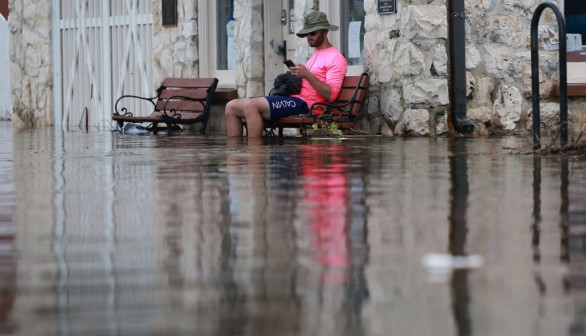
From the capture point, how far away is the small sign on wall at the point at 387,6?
1336cm

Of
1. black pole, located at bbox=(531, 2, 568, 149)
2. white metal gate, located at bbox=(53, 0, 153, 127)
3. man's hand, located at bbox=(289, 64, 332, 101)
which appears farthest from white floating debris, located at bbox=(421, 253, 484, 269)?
white metal gate, located at bbox=(53, 0, 153, 127)

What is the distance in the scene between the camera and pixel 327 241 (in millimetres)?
3973

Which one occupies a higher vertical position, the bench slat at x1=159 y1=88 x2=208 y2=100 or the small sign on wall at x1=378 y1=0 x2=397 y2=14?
the small sign on wall at x1=378 y1=0 x2=397 y2=14

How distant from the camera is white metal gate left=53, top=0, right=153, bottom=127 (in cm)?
1747

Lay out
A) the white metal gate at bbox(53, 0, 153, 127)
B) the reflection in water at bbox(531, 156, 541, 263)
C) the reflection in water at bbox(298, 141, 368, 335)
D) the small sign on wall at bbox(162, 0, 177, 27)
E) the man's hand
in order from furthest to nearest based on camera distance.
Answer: the white metal gate at bbox(53, 0, 153, 127) < the small sign on wall at bbox(162, 0, 177, 27) < the man's hand < the reflection in water at bbox(531, 156, 541, 263) < the reflection in water at bbox(298, 141, 368, 335)

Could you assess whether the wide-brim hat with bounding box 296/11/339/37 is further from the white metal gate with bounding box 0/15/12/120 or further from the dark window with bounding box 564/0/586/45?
the white metal gate with bounding box 0/15/12/120

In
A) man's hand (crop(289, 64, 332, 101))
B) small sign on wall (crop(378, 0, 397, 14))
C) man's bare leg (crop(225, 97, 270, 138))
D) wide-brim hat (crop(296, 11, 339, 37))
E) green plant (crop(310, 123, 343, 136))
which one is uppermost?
small sign on wall (crop(378, 0, 397, 14))

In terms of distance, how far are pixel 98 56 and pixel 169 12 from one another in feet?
8.46

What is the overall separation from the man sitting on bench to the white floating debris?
30.0ft

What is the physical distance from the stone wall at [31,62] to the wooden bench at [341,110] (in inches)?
282

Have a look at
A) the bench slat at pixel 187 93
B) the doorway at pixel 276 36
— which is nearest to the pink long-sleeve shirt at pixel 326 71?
the doorway at pixel 276 36

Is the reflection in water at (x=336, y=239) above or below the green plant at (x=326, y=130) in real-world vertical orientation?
below

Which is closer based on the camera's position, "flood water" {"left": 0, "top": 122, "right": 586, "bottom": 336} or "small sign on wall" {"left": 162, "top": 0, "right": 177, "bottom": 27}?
"flood water" {"left": 0, "top": 122, "right": 586, "bottom": 336}

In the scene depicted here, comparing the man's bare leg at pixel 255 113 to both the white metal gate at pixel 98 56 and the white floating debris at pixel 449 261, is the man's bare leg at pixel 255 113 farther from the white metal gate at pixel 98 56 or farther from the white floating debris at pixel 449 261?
the white floating debris at pixel 449 261
